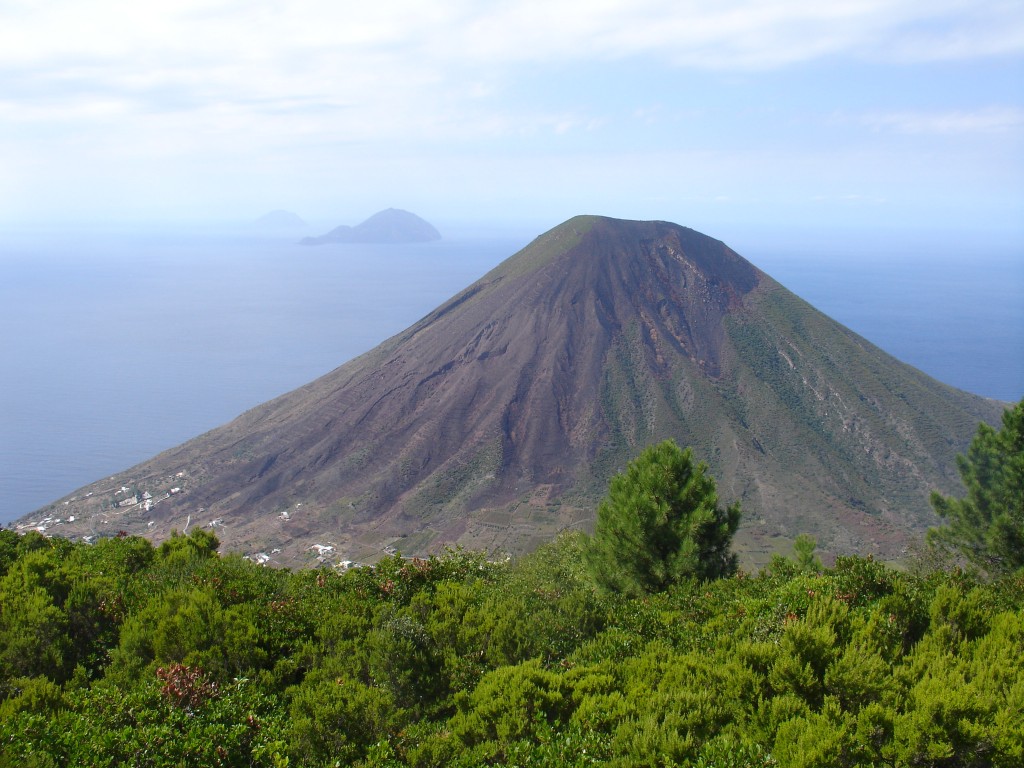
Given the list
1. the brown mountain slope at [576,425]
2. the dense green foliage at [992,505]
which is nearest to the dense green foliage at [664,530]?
the dense green foliage at [992,505]

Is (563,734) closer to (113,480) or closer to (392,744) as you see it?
(392,744)

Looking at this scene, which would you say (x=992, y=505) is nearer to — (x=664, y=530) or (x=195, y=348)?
(x=664, y=530)

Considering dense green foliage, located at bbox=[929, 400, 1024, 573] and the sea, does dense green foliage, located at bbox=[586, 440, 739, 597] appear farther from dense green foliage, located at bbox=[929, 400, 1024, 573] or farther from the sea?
the sea

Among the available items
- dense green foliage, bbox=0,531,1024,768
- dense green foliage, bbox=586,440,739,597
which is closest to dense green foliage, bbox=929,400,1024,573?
dense green foliage, bbox=586,440,739,597

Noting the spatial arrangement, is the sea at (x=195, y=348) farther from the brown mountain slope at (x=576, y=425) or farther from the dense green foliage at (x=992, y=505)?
the dense green foliage at (x=992, y=505)

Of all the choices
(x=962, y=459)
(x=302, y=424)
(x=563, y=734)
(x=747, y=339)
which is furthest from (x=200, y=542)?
(x=747, y=339)

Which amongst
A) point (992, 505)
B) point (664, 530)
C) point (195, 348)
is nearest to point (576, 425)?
point (992, 505)
